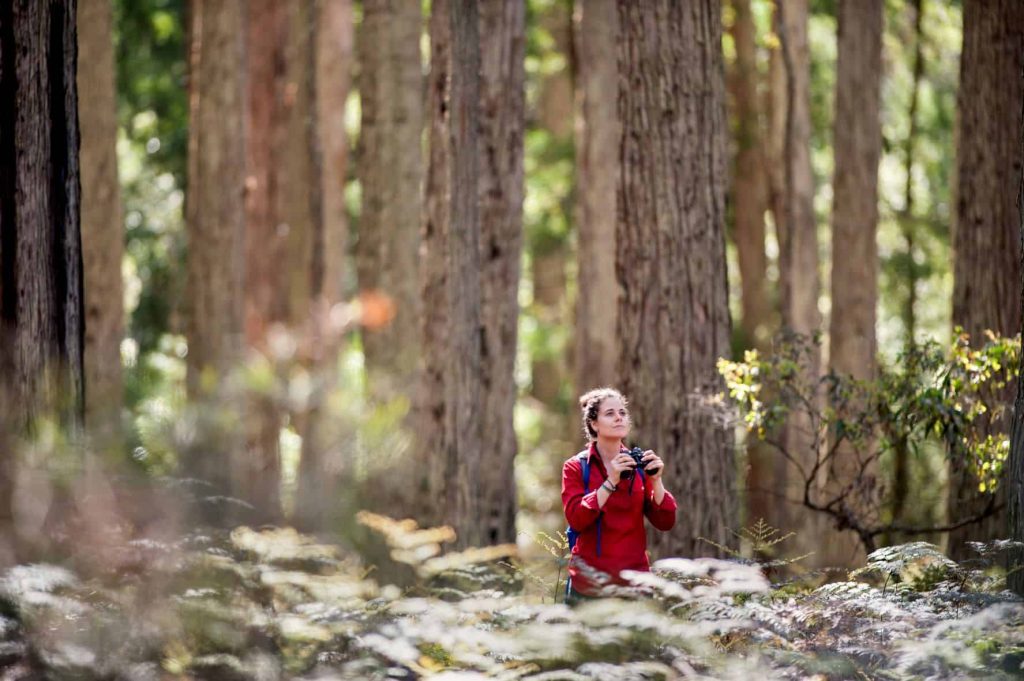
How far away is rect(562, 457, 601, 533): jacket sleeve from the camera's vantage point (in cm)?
662

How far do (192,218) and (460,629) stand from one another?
10888 mm

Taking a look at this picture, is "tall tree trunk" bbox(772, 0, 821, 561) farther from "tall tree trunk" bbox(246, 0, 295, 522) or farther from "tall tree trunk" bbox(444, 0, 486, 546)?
"tall tree trunk" bbox(246, 0, 295, 522)

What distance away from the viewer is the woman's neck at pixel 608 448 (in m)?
6.80

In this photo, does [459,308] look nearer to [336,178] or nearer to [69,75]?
[69,75]

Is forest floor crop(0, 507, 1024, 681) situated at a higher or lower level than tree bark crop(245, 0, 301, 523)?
lower

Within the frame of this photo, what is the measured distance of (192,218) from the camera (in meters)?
15.8

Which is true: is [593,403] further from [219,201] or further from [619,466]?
[219,201]

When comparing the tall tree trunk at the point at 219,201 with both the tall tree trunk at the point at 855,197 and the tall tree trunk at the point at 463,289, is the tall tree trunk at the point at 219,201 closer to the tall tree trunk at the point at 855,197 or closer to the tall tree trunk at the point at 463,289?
the tall tree trunk at the point at 463,289

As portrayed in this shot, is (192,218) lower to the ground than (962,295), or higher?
higher

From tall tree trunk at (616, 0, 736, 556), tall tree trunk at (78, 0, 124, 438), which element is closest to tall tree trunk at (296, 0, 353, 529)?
tall tree trunk at (78, 0, 124, 438)

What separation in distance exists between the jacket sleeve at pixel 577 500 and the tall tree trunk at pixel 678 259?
3.21m

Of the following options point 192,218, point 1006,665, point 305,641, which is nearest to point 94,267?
point 192,218

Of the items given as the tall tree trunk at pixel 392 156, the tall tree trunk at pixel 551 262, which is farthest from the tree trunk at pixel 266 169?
the tall tree trunk at pixel 551 262

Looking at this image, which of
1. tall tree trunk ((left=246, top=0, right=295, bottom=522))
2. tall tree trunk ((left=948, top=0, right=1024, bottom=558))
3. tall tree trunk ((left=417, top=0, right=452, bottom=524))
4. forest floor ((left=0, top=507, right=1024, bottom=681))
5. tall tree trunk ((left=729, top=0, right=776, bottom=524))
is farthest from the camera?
tall tree trunk ((left=729, top=0, right=776, bottom=524))
